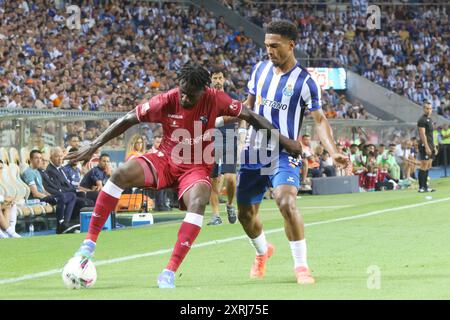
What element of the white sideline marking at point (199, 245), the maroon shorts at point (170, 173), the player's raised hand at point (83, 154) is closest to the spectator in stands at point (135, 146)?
the white sideline marking at point (199, 245)

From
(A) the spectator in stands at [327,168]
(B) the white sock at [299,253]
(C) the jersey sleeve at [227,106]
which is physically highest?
(C) the jersey sleeve at [227,106]

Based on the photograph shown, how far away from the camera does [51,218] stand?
1803cm

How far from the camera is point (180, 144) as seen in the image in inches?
353

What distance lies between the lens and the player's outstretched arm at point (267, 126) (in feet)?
29.5

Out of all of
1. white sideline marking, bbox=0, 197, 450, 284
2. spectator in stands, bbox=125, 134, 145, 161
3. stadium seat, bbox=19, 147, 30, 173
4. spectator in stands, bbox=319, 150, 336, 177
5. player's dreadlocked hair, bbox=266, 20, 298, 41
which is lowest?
white sideline marking, bbox=0, 197, 450, 284

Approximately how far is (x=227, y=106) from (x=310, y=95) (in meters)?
0.94

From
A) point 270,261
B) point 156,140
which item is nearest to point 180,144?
point 270,261

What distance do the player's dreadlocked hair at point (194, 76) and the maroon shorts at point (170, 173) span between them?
0.77 meters

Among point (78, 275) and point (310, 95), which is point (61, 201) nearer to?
point (310, 95)

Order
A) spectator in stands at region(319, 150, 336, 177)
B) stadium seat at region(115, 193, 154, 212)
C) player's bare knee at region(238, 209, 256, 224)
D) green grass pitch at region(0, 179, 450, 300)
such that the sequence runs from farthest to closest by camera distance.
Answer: spectator in stands at region(319, 150, 336, 177), stadium seat at region(115, 193, 154, 212), player's bare knee at region(238, 209, 256, 224), green grass pitch at region(0, 179, 450, 300)

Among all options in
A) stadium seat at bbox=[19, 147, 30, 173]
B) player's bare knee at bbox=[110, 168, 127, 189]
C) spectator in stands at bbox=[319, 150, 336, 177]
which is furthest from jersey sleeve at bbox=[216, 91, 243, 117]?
spectator in stands at bbox=[319, 150, 336, 177]

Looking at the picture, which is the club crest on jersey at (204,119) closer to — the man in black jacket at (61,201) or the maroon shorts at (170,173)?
the maroon shorts at (170,173)

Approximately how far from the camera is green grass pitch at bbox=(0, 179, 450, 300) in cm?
806

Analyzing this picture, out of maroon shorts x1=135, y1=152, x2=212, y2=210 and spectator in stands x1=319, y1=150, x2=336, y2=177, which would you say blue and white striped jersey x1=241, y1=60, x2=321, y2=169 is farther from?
spectator in stands x1=319, y1=150, x2=336, y2=177
